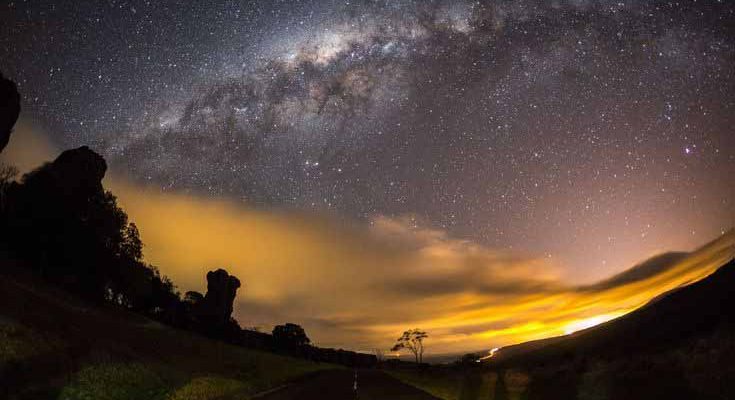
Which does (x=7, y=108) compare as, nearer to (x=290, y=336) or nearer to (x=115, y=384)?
(x=115, y=384)

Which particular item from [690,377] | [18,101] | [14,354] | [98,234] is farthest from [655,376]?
[18,101]

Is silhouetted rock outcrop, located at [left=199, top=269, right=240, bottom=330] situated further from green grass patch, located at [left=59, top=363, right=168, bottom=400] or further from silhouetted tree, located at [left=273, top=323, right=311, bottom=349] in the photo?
green grass patch, located at [left=59, top=363, right=168, bottom=400]

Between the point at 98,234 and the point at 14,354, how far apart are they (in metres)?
34.9

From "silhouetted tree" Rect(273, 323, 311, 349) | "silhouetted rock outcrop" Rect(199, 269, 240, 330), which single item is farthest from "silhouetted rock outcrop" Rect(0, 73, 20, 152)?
"silhouetted tree" Rect(273, 323, 311, 349)

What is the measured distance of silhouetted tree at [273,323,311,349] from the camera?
12525cm

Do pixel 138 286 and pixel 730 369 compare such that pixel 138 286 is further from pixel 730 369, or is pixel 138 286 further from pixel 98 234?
pixel 730 369

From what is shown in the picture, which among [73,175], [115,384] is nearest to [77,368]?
[115,384]

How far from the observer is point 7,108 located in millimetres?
42281

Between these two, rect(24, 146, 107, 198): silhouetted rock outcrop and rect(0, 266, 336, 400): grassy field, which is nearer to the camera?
rect(0, 266, 336, 400): grassy field

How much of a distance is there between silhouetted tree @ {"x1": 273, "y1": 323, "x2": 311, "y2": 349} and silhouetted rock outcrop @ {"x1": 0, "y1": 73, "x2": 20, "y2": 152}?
91.5m

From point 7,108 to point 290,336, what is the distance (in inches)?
4095

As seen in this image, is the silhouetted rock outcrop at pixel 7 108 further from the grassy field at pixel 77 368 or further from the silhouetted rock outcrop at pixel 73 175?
the grassy field at pixel 77 368

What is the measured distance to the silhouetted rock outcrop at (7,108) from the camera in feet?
137

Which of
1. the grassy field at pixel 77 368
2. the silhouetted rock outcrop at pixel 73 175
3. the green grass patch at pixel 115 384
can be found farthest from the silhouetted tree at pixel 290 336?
the green grass patch at pixel 115 384
